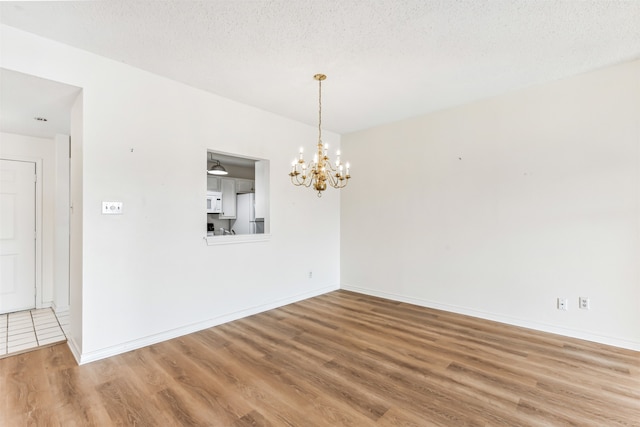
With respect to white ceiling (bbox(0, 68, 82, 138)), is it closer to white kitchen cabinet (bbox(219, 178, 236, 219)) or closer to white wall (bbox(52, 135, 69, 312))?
white wall (bbox(52, 135, 69, 312))

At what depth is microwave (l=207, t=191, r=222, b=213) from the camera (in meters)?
6.46

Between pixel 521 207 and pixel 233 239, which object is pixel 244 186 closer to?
pixel 233 239

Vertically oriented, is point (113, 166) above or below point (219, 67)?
below

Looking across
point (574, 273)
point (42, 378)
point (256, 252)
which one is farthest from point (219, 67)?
point (574, 273)

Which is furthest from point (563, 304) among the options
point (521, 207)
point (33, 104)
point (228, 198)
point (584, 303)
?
point (228, 198)

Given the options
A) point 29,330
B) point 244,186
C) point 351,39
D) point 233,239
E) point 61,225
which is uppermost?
point 351,39

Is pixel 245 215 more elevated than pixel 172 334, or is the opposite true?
pixel 245 215

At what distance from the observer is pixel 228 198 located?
704 centimetres

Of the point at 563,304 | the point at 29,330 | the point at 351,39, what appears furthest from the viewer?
the point at 29,330

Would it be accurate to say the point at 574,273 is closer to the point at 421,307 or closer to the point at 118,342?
the point at 421,307

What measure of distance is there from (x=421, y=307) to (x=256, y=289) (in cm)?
241

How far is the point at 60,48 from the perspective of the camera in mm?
2588

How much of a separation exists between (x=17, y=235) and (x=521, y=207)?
674 cm

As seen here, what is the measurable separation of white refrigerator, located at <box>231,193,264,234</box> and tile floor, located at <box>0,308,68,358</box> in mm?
3534
